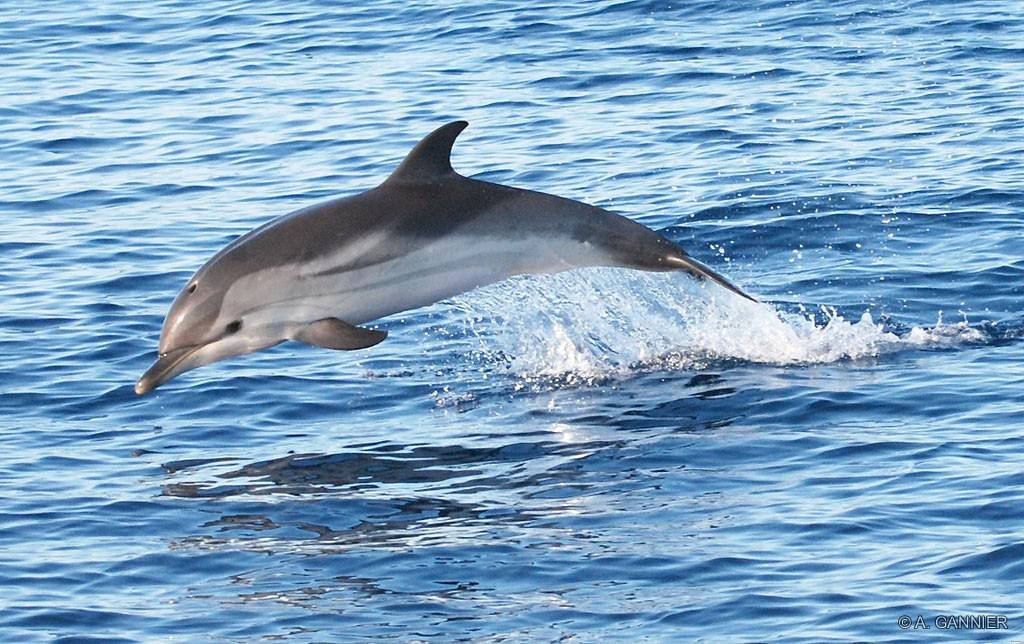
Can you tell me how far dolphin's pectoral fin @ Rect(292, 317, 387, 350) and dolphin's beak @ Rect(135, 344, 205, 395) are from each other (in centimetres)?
63

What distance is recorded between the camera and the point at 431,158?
1123 cm

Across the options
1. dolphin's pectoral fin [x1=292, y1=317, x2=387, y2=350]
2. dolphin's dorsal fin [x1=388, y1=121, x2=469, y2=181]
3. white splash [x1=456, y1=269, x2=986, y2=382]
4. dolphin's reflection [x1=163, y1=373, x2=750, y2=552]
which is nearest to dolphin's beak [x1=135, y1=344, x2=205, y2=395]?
dolphin's reflection [x1=163, y1=373, x2=750, y2=552]

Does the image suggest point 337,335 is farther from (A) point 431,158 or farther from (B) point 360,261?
(A) point 431,158

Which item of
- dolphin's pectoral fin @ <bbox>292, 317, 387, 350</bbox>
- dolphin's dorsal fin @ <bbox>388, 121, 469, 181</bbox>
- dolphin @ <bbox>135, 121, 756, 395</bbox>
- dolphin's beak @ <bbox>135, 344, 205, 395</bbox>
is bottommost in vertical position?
dolphin's beak @ <bbox>135, 344, 205, 395</bbox>

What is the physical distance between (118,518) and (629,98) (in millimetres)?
12031

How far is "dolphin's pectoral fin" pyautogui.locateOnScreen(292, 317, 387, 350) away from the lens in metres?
10.9

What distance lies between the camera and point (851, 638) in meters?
8.33

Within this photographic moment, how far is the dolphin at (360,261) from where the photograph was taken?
11.1 metres

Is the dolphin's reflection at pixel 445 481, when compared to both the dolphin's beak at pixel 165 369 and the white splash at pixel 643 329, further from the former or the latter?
the white splash at pixel 643 329

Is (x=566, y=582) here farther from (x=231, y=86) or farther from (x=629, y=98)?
(x=231, y=86)

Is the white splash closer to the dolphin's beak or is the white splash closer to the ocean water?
the ocean water

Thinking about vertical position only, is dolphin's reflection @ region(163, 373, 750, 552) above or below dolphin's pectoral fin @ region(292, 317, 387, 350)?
below

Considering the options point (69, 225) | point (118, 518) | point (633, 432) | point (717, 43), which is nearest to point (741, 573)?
point (633, 432)

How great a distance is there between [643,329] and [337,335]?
322 centimetres
